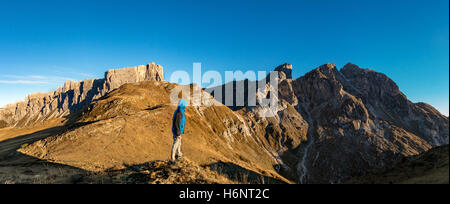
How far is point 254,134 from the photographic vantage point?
13975 cm

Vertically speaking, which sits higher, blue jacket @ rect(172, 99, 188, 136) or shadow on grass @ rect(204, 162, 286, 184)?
blue jacket @ rect(172, 99, 188, 136)

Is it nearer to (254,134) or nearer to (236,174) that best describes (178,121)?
(236,174)

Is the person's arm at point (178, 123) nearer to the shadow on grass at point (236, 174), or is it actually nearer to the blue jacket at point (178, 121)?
the blue jacket at point (178, 121)

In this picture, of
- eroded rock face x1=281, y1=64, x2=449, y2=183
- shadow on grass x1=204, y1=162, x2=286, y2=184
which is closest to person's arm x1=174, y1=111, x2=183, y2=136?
shadow on grass x1=204, y1=162, x2=286, y2=184

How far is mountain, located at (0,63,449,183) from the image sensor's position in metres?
33.3

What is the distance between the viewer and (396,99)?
632 feet

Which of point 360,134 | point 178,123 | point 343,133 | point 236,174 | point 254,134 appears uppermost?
point 178,123

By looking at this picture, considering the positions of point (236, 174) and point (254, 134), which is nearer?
point (236, 174)

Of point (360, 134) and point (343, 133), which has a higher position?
point (343, 133)

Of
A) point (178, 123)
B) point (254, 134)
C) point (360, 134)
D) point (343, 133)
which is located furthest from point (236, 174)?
point (360, 134)

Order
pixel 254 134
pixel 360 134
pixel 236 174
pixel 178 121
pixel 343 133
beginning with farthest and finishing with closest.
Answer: pixel 343 133 < pixel 360 134 < pixel 254 134 < pixel 178 121 < pixel 236 174

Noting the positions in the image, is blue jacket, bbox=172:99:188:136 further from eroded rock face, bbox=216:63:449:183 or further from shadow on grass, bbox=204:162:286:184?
eroded rock face, bbox=216:63:449:183
